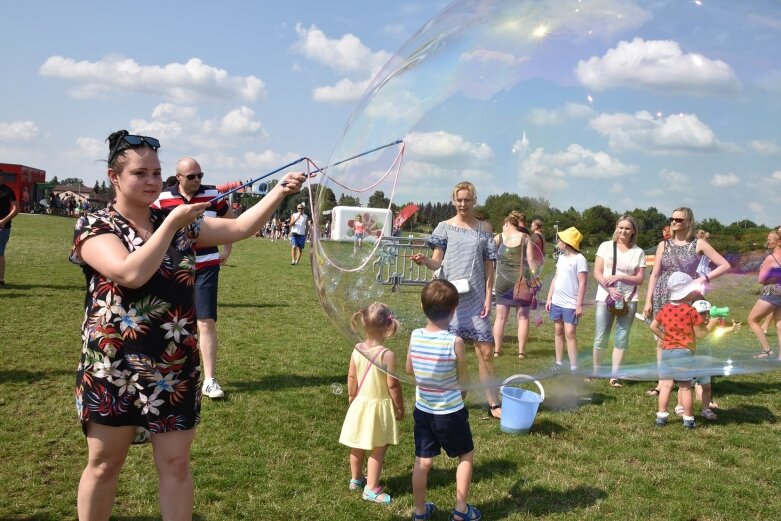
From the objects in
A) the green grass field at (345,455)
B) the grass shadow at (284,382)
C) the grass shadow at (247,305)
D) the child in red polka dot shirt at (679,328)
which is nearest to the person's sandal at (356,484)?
the green grass field at (345,455)

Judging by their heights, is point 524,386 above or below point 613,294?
below

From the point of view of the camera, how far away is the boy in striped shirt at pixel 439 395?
3.40m

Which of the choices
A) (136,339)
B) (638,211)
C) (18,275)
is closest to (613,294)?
(638,211)

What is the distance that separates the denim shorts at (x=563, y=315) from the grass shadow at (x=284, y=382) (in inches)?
128

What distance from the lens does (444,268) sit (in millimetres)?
3535

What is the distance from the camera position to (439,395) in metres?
3.85

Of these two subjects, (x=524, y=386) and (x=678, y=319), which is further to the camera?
(x=524, y=386)

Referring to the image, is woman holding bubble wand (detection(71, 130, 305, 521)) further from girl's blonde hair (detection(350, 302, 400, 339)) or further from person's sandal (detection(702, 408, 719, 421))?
person's sandal (detection(702, 408, 719, 421))

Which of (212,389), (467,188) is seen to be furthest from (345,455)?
(467,188)

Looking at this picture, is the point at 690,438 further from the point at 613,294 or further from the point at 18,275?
the point at 18,275

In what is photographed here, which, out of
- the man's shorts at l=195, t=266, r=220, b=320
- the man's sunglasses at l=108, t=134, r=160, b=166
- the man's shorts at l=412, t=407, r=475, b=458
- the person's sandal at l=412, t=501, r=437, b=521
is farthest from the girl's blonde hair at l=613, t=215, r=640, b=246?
the man's shorts at l=195, t=266, r=220, b=320

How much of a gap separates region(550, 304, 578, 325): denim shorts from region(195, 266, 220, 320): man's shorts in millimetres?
2983

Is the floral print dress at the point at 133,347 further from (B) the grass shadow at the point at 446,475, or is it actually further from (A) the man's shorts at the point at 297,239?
(A) the man's shorts at the point at 297,239

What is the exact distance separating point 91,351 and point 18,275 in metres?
12.7
